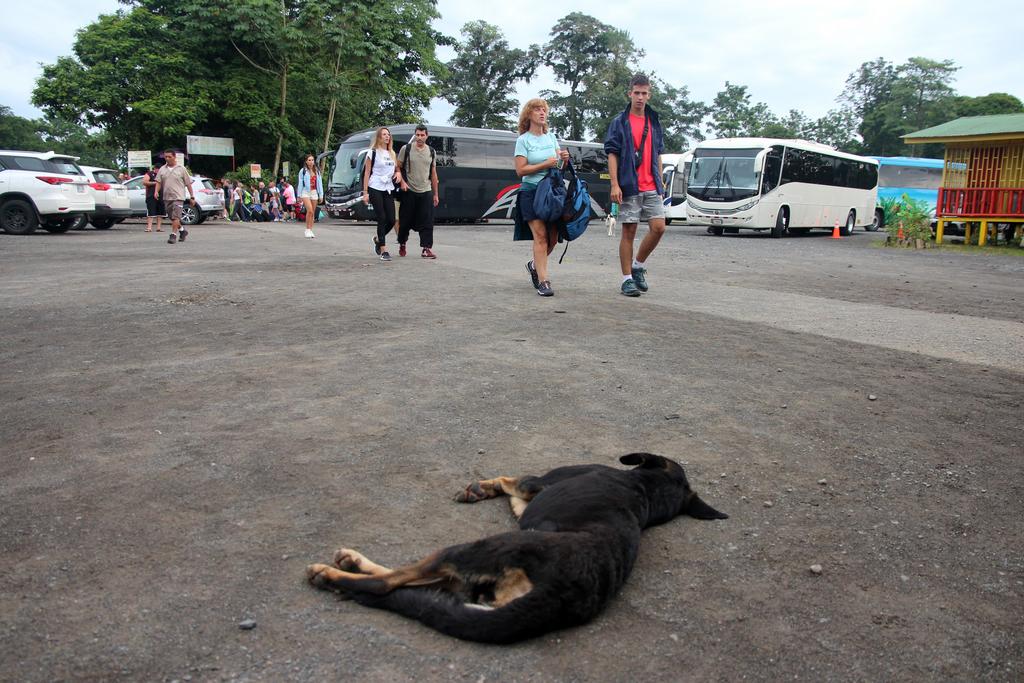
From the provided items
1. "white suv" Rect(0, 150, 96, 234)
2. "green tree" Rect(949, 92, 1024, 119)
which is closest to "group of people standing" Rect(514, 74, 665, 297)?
"white suv" Rect(0, 150, 96, 234)

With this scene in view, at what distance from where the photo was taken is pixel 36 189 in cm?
1841

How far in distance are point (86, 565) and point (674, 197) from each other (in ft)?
107

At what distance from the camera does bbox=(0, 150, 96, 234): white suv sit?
715 inches

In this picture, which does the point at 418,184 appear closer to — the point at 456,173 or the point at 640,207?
the point at 640,207

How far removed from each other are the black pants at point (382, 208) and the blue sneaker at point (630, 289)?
453cm

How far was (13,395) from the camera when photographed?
4.14 m

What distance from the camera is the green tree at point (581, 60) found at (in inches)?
2633

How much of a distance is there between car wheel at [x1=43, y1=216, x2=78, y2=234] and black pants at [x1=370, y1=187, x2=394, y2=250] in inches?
456

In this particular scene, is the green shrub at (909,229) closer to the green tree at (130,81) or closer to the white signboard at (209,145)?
the white signboard at (209,145)

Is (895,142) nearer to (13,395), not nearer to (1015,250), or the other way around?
(1015,250)

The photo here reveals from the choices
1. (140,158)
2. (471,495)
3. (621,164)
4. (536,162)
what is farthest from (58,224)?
(471,495)

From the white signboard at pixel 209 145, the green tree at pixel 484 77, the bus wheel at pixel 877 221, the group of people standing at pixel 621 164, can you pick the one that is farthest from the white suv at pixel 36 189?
the green tree at pixel 484 77

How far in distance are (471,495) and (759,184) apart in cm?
2407

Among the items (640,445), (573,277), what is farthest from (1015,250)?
(640,445)
